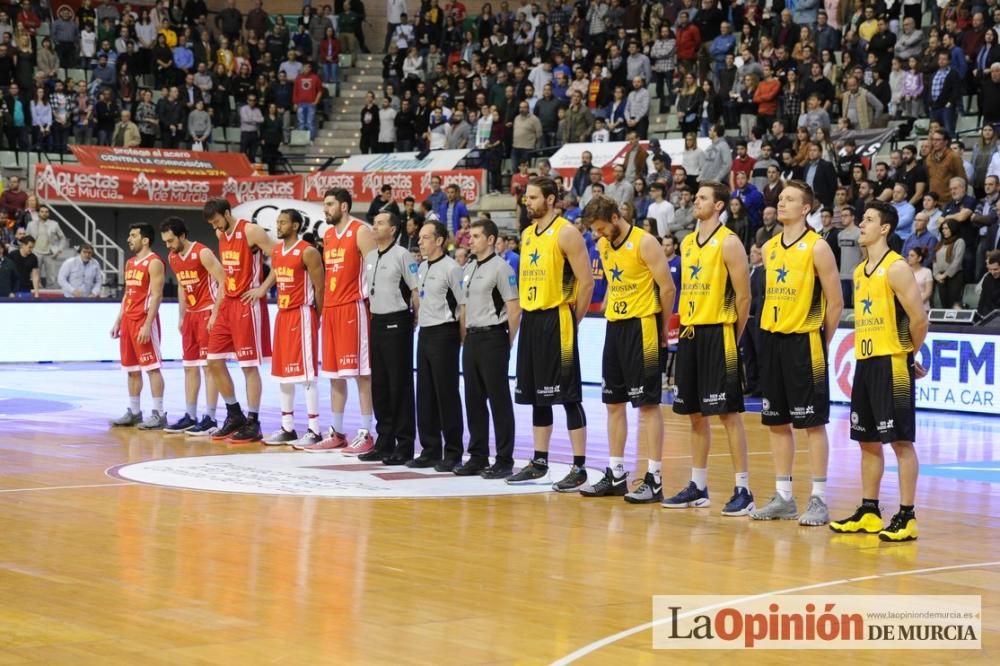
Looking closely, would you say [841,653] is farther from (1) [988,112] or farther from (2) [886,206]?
(1) [988,112]

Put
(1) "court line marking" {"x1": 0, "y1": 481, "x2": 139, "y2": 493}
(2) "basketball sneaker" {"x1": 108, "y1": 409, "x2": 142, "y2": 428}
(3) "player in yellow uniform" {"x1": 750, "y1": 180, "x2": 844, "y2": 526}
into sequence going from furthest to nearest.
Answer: (2) "basketball sneaker" {"x1": 108, "y1": 409, "x2": 142, "y2": 428}, (1) "court line marking" {"x1": 0, "y1": 481, "x2": 139, "y2": 493}, (3) "player in yellow uniform" {"x1": 750, "y1": 180, "x2": 844, "y2": 526}

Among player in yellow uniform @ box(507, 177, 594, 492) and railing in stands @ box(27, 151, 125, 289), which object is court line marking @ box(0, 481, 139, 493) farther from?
railing in stands @ box(27, 151, 125, 289)

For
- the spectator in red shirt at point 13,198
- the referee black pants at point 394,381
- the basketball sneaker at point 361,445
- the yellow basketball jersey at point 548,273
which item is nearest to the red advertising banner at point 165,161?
the spectator in red shirt at point 13,198

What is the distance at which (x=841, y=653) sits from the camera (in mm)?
6102

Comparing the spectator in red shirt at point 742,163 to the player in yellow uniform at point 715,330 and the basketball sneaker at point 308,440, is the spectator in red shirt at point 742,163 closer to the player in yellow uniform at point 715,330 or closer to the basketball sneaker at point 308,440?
the basketball sneaker at point 308,440

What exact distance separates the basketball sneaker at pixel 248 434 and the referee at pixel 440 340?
2597 millimetres

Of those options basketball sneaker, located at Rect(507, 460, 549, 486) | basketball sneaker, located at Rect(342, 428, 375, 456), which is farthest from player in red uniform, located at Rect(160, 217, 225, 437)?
basketball sneaker, located at Rect(507, 460, 549, 486)

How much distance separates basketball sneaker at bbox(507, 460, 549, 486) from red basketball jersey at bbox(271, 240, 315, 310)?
3377 mm

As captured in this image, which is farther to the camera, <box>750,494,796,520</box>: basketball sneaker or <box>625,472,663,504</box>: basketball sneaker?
<box>625,472,663,504</box>: basketball sneaker

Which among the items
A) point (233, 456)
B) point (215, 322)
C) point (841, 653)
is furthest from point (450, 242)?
point (841, 653)

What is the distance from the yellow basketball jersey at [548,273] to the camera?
10.8 meters

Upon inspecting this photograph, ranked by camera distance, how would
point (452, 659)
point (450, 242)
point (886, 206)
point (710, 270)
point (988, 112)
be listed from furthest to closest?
point (450, 242) → point (988, 112) → point (710, 270) → point (886, 206) → point (452, 659)

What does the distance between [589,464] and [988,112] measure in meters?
12.0

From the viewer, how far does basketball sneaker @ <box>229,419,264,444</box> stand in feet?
45.6
